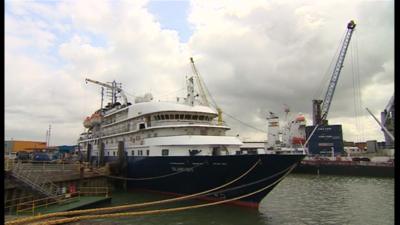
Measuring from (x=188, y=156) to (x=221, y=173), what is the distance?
3273 mm

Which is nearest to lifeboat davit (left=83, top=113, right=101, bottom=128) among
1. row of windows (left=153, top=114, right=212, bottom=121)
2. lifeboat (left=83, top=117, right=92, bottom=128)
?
lifeboat (left=83, top=117, right=92, bottom=128)

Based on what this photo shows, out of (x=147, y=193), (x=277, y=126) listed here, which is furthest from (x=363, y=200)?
(x=277, y=126)

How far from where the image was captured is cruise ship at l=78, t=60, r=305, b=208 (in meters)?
23.1

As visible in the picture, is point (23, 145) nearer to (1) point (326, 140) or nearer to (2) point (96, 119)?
(2) point (96, 119)

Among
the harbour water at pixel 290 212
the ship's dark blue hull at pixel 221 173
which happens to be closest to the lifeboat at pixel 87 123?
the harbour water at pixel 290 212

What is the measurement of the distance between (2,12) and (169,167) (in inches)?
974

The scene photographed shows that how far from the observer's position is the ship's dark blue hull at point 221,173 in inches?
901

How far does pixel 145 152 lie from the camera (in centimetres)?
3219

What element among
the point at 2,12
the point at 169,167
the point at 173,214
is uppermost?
the point at 2,12

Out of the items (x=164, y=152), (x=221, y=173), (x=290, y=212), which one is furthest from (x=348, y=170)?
(x=221, y=173)

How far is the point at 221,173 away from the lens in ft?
79.0
